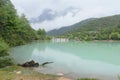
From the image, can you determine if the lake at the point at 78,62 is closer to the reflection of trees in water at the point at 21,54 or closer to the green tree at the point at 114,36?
the reflection of trees in water at the point at 21,54

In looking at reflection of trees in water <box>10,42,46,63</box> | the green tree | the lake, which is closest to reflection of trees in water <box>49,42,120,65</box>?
the lake

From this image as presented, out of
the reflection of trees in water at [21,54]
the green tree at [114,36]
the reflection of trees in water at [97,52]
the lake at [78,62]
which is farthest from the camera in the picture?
the green tree at [114,36]

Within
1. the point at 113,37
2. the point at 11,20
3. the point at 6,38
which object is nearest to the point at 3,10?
the point at 11,20

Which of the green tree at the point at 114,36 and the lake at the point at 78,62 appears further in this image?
the green tree at the point at 114,36

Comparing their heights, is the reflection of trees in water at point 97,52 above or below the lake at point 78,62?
below

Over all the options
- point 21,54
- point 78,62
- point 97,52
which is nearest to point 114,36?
point 97,52

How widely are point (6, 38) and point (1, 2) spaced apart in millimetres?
8452

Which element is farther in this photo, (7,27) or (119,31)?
(119,31)

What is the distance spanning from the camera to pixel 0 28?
56594 mm

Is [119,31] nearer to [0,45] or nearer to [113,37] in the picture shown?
[113,37]

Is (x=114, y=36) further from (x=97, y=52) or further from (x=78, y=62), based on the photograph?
(x=78, y=62)

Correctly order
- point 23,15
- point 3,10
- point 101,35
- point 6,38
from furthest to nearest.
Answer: point 101,35 → point 23,15 → point 6,38 → point 3,10

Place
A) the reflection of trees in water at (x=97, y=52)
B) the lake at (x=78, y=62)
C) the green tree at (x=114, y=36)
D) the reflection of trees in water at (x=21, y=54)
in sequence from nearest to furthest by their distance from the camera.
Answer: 1. the lake at (x=78, y=62)
2. the reflection of trees in water at (x=21, y=54)
3. the reflection of trees in water at (x=97, y=52)
4. the green tree at (x=114, y=36)

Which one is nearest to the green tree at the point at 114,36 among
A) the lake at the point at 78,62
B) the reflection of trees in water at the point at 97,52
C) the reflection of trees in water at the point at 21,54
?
the reflection of trees in water at the point at 97,52
